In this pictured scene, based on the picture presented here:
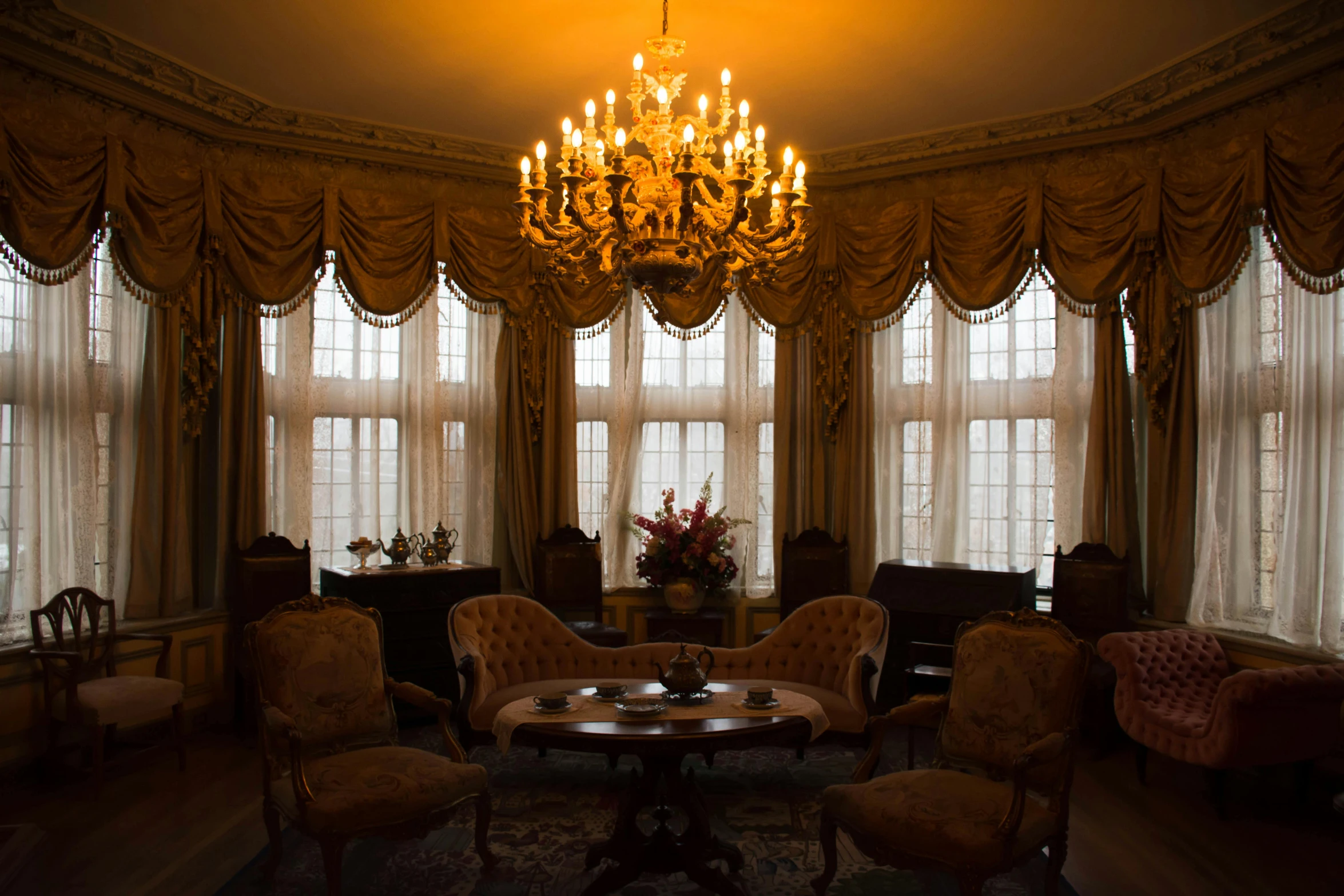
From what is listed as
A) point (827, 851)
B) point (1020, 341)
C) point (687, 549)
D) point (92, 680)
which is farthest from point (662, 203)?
point (92, 680)

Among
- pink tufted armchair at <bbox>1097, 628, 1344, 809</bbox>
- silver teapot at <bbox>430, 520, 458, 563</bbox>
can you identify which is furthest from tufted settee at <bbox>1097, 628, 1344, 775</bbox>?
silver teapot at <bbox>430, 520, 458, 563</bbox>

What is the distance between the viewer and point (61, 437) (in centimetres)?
481

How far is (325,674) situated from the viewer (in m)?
3.71

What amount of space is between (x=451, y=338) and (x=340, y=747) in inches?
128

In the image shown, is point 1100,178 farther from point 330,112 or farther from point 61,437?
point 61,437

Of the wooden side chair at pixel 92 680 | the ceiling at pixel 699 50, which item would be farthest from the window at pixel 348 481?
the ceiling at pixel 699 50

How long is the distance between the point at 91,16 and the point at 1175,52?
525 centimetres

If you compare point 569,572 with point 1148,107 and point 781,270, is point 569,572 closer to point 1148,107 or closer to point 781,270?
point 781,270

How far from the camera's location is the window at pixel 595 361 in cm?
654

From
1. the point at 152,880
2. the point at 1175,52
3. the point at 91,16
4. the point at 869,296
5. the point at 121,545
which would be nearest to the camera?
the point at 152,880

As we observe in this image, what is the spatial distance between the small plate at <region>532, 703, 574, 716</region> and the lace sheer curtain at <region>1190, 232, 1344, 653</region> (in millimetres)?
3686

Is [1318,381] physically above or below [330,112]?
below

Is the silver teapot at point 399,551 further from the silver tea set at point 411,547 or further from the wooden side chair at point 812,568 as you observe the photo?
the wooden side chair at point 812,568

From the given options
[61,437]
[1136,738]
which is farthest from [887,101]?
[61,437]
